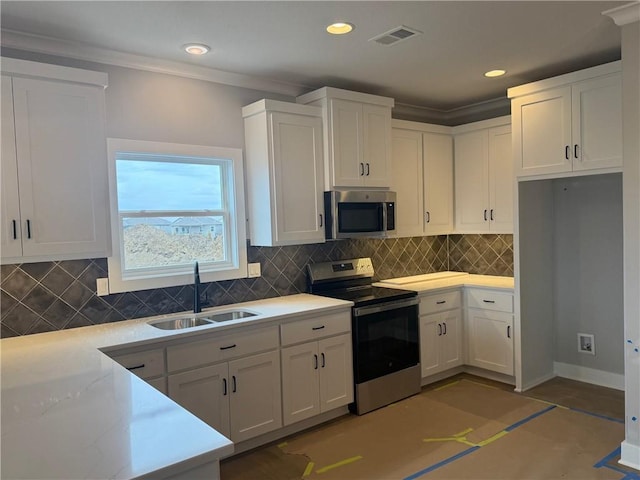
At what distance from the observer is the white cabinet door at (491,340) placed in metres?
3.96

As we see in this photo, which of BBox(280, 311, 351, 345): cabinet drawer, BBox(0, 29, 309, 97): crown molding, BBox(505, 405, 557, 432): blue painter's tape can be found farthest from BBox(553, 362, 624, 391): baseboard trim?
BBox(0, 29, 309, 97): crown molding

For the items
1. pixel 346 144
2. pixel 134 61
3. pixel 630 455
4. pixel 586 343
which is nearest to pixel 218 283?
pixel 346 144

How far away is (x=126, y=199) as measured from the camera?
315 centimetres

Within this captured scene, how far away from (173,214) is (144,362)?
1.15 metres

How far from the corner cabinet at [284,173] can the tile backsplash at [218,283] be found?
0.30m

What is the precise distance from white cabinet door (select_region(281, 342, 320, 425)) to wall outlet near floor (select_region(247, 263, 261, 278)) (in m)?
0.73

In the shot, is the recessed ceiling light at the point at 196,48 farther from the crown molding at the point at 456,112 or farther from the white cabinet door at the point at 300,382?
the crown molding at the point at 456,112

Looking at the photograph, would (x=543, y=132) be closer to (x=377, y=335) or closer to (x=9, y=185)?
(x=377, y=335)

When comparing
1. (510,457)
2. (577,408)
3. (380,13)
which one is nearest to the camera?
(380,13)

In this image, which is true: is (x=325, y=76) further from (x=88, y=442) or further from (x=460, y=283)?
(x=88, y=442)

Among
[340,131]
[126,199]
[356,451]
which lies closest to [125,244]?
[126,199]

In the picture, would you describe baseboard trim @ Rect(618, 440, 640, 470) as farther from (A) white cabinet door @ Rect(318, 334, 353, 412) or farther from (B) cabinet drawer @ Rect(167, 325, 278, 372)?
(B) cabinet drawer @ Rect(167, 325, 278, 372)

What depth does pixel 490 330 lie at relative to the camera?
13.4 ft

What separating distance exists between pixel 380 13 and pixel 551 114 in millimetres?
1789
